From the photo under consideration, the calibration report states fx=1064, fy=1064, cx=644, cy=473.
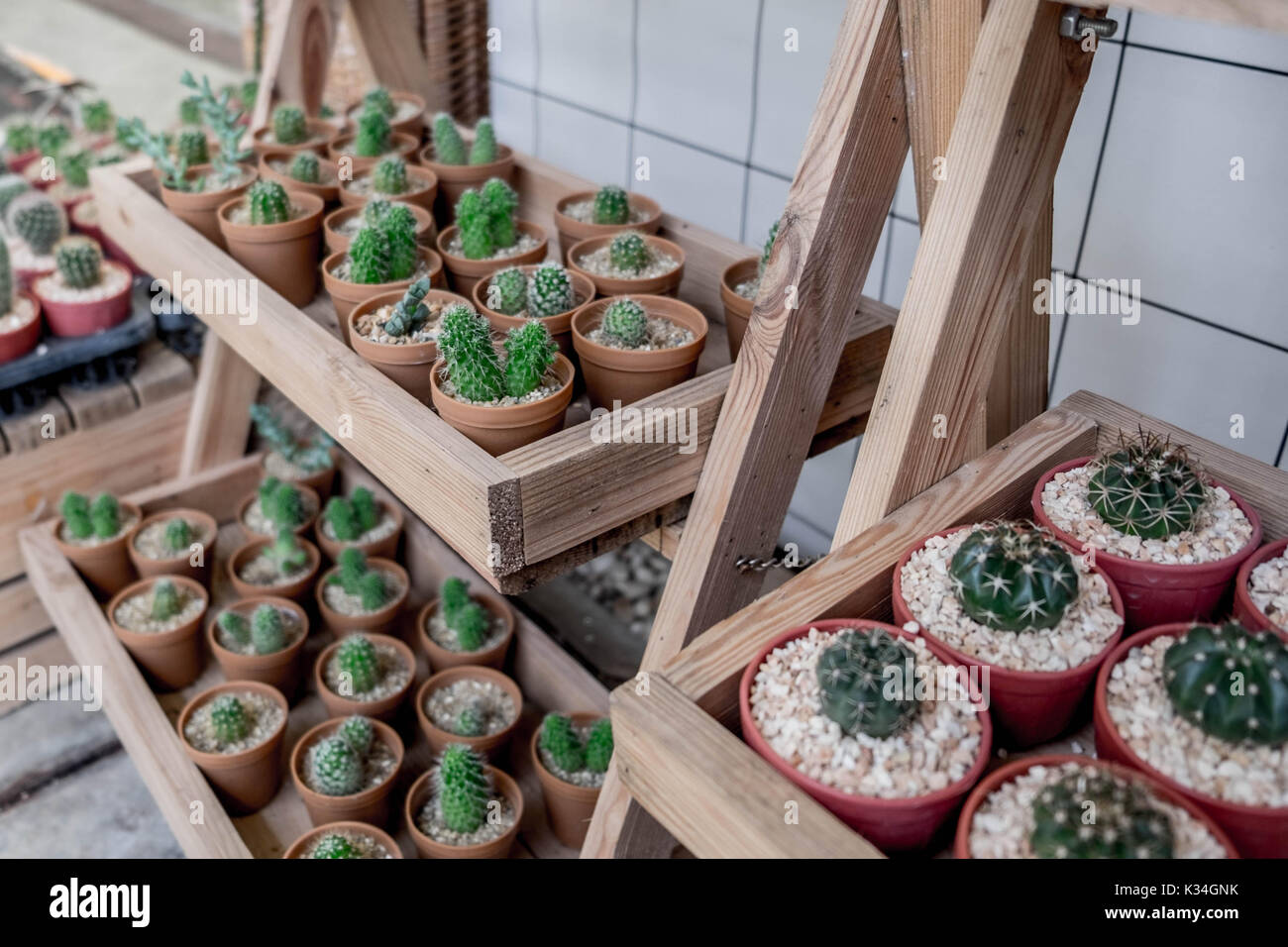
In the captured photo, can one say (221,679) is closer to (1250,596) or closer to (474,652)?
(474,652)

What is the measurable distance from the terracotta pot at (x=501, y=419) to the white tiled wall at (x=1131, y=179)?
2.80 feet

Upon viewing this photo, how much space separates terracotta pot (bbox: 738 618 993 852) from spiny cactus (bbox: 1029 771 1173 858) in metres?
0.06

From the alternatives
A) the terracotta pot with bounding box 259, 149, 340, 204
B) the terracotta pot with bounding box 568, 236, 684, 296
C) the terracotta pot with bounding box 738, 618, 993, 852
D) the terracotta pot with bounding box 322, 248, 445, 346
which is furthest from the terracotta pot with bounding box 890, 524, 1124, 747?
the terracotta pot with bounding box 259, 149, 340, 204

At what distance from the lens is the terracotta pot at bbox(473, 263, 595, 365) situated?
51.3 inches

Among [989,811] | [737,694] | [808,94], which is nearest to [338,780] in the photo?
[737,694]

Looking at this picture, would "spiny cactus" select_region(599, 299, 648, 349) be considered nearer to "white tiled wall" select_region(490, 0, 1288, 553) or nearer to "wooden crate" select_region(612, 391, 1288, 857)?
"wooden crate" select_region(612, 391, 1288, 857)

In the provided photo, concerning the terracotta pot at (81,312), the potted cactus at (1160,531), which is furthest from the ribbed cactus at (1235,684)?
the terracotta pot at (81,312)

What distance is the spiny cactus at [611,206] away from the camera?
1.56 metres

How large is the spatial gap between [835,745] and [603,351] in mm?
573

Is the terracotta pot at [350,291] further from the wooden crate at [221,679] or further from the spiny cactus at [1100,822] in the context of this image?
the spiny cactus at [1100,822]

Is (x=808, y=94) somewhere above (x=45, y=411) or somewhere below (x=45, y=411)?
above

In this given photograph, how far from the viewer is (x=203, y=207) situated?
1.67m
